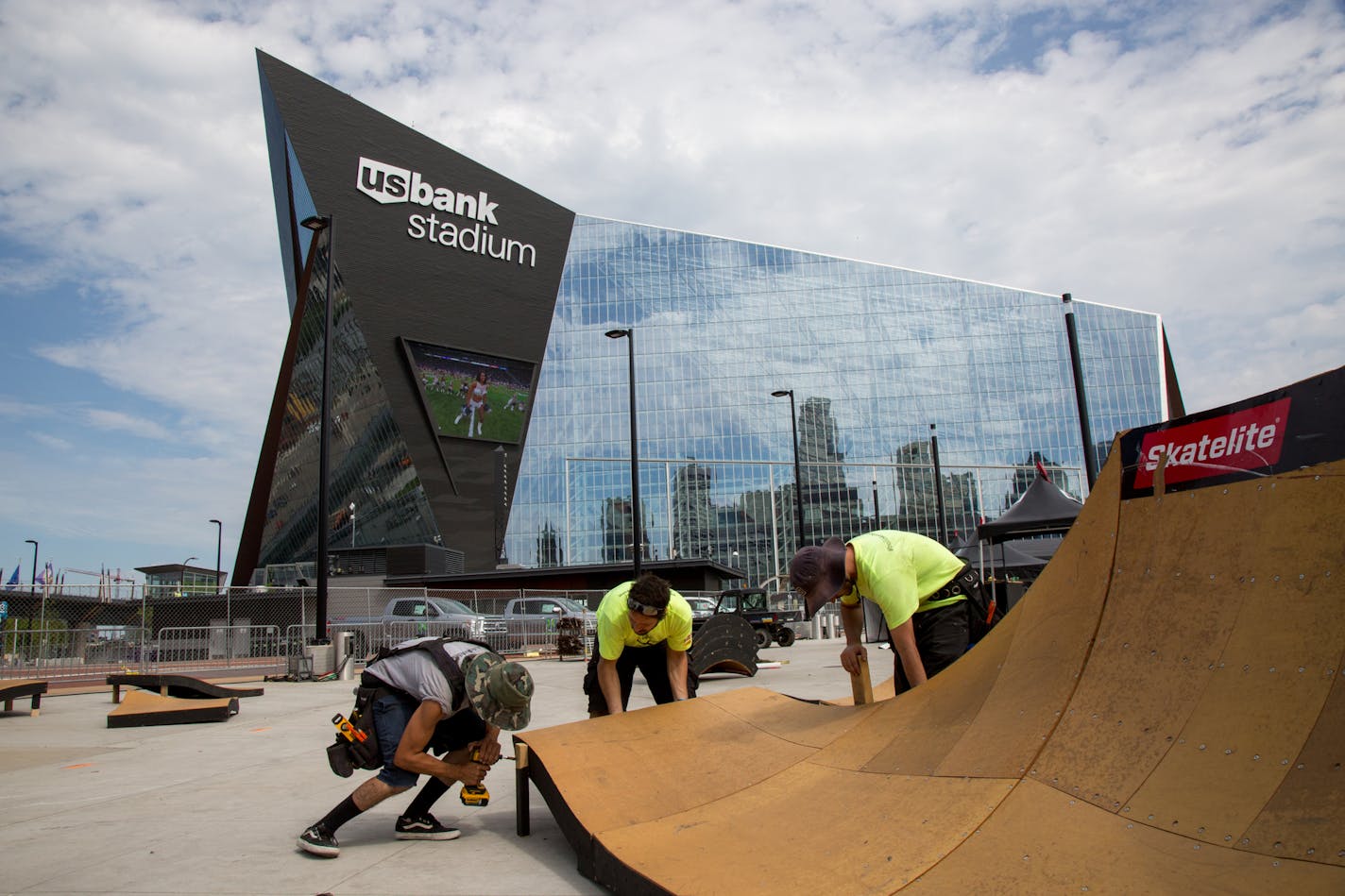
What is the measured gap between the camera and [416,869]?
12.3 ft

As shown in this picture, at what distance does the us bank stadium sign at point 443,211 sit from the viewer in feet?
147

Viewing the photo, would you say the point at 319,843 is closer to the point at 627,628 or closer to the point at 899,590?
the point at 627,628

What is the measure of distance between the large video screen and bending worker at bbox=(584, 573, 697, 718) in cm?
4155

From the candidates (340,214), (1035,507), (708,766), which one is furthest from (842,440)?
(708,766)

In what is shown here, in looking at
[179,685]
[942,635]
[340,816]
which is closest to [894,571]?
[942,635]

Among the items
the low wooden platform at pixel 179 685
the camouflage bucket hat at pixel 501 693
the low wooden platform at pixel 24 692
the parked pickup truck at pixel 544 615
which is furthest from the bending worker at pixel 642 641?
the parked pickup truck at pixel 544 615

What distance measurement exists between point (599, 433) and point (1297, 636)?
58.7 meters

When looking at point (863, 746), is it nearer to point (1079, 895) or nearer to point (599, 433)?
point (1079, 895)

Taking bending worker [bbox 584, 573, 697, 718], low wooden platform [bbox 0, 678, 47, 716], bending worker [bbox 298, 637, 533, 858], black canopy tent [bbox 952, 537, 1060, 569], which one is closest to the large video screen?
black canopy tent [bbox 952, 537, 1060, 569]

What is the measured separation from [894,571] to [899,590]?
0.10 meters

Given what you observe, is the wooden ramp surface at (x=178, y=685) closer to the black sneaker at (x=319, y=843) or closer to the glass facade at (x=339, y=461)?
the black sneaker at (x=319, y=843)

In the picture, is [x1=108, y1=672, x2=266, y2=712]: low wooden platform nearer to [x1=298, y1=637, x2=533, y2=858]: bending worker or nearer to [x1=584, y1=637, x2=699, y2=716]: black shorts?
[x1=584, y1=637, x2=699, y2=716]: black shorts

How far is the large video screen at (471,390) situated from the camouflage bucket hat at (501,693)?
141 ft

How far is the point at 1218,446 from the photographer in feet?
9.35
